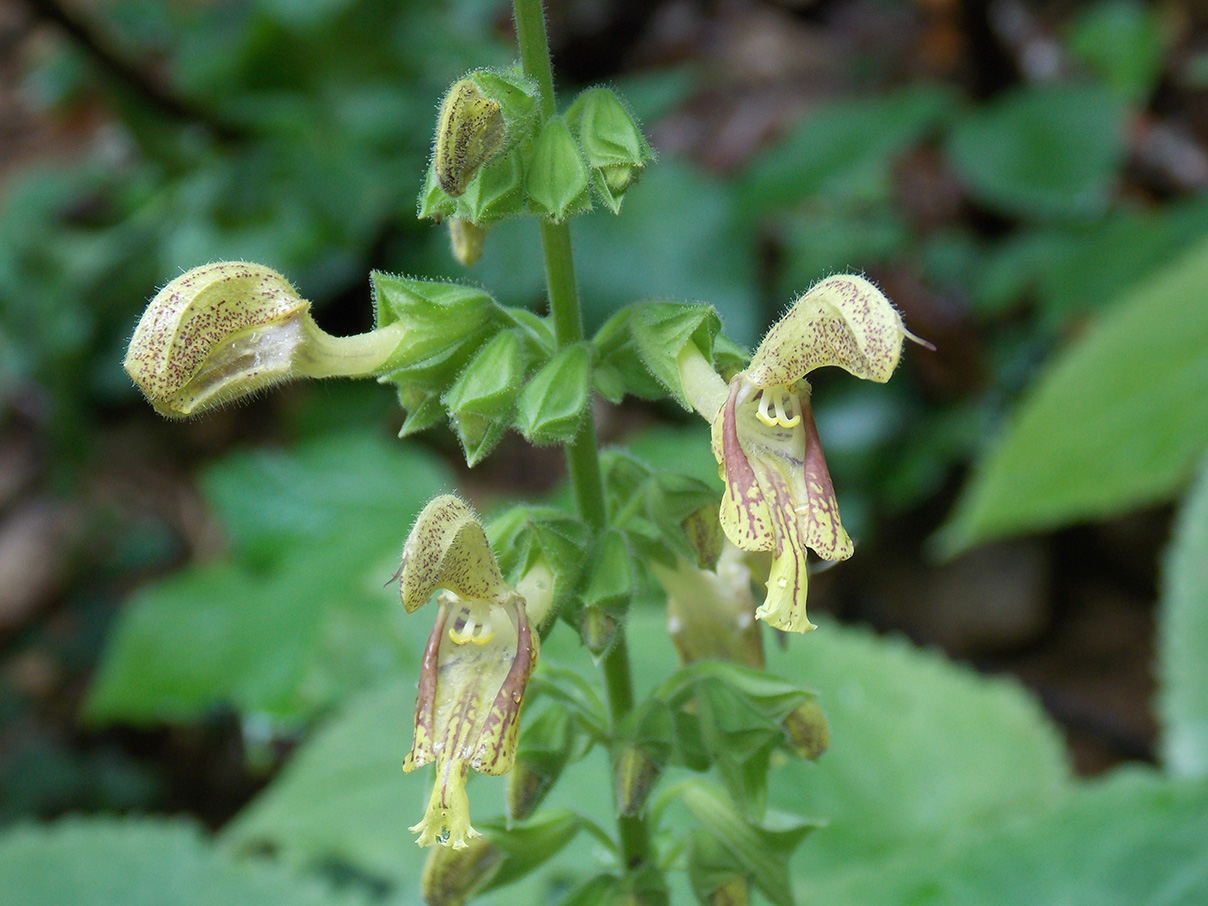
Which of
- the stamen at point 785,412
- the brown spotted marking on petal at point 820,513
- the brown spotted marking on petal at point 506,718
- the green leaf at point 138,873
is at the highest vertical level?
the stamen at point 785,412

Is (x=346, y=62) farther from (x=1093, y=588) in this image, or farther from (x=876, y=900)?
(x=876, y=900)

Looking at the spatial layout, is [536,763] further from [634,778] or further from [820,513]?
[820,513]

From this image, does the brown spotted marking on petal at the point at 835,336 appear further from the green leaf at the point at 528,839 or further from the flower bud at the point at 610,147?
the green leaf at the point at 528,839

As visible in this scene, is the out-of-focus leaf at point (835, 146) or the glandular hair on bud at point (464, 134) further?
the out-of-focus leaf at point (835, 146)

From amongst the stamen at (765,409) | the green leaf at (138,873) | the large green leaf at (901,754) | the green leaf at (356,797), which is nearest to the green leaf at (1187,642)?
the large green leaf at (901,754)

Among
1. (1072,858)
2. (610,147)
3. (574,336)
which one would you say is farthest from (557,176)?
(1072,858)

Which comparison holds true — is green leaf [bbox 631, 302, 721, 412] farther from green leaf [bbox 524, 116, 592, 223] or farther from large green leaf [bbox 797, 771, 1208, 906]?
large green leaf [bbox 797, 771, 1208, 906]

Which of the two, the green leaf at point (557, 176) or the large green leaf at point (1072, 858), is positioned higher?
the green leaf at point (557, 176)

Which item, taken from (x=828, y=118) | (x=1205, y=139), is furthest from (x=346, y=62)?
(x=1205, y=139)
